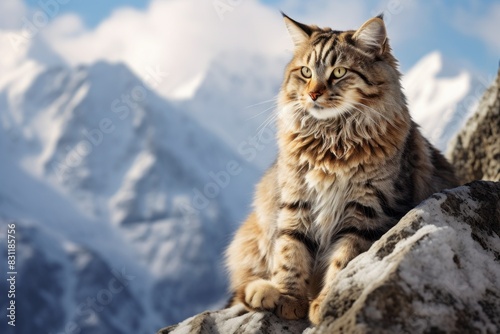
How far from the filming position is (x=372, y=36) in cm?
477

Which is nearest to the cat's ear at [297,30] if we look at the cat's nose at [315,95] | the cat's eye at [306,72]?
the cat's eye at [306,72]

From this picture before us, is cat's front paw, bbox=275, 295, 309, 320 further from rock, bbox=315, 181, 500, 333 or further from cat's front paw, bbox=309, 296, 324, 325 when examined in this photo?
rock, bbox=315, 181, 500, 333

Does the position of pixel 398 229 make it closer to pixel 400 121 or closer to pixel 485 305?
pixel 485 305

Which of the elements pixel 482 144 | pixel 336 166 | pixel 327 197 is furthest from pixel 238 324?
pixel 482 144

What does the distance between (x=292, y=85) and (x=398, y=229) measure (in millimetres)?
1681

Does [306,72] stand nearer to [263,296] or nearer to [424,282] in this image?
[263,296]

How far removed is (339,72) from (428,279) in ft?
6.54

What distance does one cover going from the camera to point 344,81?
4.69 m

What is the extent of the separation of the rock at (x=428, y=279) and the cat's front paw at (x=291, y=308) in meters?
0.32

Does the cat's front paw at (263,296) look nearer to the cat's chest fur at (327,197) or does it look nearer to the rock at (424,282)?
the cat's chest fur at (327,197)

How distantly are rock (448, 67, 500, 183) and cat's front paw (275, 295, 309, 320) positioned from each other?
3.49 m

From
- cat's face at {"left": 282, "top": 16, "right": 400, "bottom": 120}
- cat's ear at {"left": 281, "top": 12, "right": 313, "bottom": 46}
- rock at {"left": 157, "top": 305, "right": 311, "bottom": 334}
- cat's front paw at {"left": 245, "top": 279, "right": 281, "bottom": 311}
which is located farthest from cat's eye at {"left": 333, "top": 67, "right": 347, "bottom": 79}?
rock at {"left": 157, "top": 305, "right": 311, "bottom": 334}

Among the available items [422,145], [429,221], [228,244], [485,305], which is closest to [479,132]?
[422,145]

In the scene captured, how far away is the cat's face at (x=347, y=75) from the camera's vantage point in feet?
15.3
